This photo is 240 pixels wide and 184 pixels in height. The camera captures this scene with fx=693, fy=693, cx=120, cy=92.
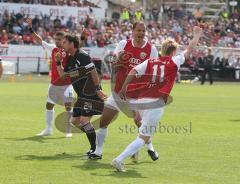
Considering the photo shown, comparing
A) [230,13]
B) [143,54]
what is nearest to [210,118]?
[143,54]

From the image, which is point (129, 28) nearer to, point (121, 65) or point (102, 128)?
point (121, 65)

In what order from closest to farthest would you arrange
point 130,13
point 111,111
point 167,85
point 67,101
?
point 167,85, point 111,111, point 67,101, point 130,13

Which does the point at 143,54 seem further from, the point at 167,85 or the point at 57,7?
the point at 57,7

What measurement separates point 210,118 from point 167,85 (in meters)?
10.2

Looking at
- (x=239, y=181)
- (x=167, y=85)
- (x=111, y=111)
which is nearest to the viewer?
(x=239, y=181)

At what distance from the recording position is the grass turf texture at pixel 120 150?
10367 mm

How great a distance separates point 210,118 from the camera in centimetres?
2098

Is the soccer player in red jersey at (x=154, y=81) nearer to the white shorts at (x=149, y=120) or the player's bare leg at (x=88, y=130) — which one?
the white shorts at (x=149, y=120)

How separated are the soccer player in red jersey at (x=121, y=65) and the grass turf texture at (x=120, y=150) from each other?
1.46 ft

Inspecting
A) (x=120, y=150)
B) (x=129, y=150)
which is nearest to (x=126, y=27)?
(x=120, y=150)

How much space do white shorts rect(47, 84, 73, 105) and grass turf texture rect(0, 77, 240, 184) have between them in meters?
0.89

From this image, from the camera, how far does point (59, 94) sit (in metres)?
16.4

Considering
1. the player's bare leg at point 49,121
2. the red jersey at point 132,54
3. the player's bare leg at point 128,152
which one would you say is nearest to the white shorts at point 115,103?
the red jersey at point 132,54

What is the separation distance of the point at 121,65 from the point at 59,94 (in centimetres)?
420
